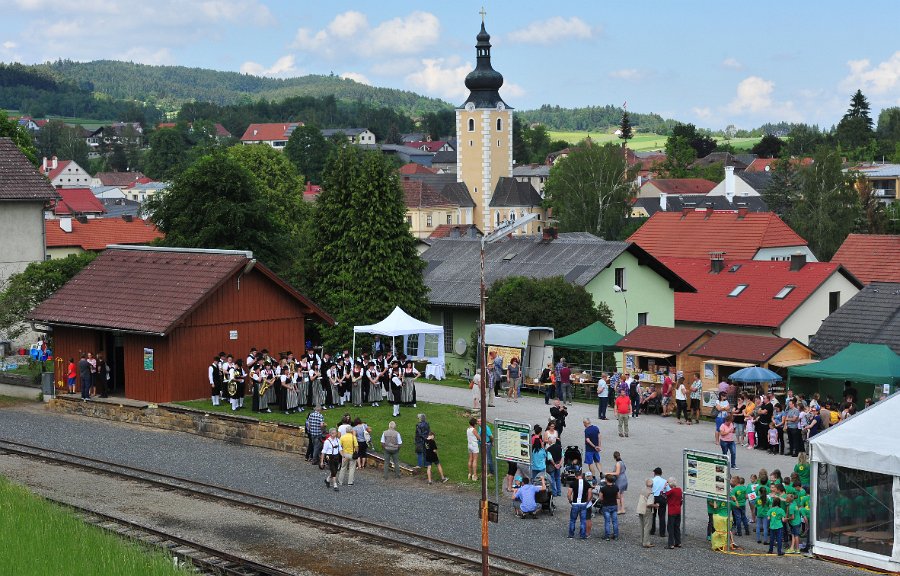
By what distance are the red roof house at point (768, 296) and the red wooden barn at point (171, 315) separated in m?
19.0

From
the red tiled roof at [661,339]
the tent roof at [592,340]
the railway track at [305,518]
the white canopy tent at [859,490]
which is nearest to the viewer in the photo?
the railway track at [305,518]

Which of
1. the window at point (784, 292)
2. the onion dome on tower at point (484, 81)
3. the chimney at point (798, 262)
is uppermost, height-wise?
the onion dome on tower at point (484, 81)

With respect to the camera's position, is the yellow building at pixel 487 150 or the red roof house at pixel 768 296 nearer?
the red roof house at pixel 768 296

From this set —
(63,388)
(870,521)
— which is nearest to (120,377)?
(63,388)

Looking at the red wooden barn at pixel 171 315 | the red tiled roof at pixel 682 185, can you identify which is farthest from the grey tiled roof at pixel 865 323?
the red tiled roof at pixel 682 185

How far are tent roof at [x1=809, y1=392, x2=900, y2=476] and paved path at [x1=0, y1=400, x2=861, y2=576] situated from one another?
5.93 feet

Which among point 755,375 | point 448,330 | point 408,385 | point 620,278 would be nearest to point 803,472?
point 755,375

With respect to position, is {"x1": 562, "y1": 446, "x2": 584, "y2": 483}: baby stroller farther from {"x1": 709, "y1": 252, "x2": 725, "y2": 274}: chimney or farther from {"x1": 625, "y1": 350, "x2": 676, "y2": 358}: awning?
{"x1": 709, "y1": 252, "x2": 725, "y2": 274}: chimney

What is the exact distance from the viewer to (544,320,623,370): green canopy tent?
37.8 metres

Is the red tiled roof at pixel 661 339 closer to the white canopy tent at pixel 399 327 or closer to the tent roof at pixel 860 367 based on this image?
the tent roof at pixel 860 367

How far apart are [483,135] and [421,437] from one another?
117 meters

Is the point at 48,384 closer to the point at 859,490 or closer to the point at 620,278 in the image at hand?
the point at 620,278

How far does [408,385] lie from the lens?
108 ft

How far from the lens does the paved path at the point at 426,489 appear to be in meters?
20.5
